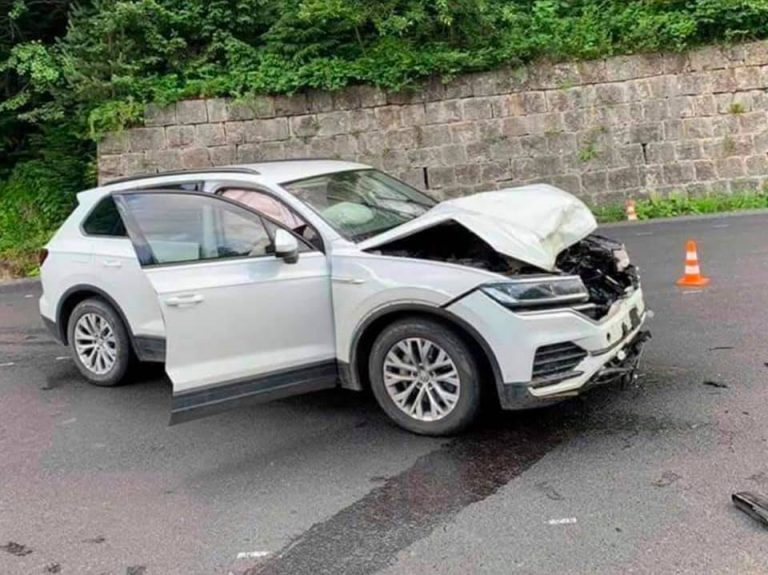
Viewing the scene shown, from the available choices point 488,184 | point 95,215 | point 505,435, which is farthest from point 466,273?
point 488,184

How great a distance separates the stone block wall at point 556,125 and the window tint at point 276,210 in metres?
8.79

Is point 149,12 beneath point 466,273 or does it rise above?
above

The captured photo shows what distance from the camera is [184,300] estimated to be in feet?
15.7

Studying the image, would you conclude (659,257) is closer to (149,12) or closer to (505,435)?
(505,435)

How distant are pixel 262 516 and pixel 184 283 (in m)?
1.58

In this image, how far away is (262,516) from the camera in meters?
4.00

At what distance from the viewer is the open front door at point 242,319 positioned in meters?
4.74

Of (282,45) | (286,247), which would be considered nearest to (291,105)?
(282,45)

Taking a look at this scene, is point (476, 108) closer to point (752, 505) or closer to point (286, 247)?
point (286, 247)

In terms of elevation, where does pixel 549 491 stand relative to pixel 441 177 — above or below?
below

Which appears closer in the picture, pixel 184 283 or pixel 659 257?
pixel 184 283

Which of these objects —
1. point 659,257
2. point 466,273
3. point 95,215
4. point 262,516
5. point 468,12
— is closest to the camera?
point 262,516

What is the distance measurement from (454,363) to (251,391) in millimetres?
1249

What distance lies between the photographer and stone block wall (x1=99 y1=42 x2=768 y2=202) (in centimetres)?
1405
